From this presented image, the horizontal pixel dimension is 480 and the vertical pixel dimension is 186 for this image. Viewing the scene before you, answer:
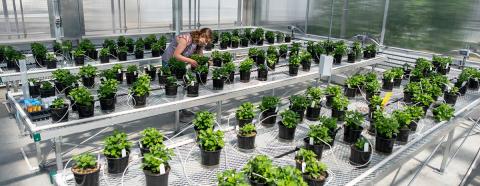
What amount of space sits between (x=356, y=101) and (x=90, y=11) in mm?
5919

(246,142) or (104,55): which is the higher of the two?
(104,55)

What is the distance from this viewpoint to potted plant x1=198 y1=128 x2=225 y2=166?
9.03 ft

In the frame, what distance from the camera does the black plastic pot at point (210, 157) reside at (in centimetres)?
276

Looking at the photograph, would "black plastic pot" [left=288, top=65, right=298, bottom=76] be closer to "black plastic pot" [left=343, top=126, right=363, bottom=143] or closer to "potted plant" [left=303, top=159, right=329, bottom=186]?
"black plastic pot" [left=343, top=126, right=363, bottom=143]

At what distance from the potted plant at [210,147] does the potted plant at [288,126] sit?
71 centimetres

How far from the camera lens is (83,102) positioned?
3662 millimetres

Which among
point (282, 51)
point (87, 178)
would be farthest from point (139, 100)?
point (282, 51)

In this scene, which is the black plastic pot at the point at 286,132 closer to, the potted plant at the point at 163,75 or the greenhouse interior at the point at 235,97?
the greenhouse interior at the point at 235,97

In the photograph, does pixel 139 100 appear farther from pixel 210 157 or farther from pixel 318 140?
pixel 318 140

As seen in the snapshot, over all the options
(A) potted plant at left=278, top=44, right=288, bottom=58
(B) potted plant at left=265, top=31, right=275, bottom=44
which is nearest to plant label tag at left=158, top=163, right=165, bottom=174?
(A) potted plant at left=278, top=44, right=288, bottom=58

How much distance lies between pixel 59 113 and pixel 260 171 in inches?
86.5

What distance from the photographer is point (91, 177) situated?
2436 mm

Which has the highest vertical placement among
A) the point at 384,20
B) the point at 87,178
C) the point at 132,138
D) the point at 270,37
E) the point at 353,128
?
the point at 384,20

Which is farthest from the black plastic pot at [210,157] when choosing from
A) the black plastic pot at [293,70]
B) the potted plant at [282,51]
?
the potted plant at [282,51]
